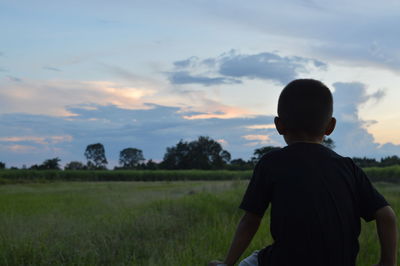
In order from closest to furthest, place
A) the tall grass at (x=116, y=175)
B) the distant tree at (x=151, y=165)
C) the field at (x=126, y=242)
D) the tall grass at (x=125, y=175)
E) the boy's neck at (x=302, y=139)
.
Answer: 1. the boy's neck at (x=302, y=139)
2. the field at (x=126, y=242)
3. the tall grass at (x=125, y=175)
4. the tall grass at (x=116, y=175)
5. the distant tree at (x=151, y=165)

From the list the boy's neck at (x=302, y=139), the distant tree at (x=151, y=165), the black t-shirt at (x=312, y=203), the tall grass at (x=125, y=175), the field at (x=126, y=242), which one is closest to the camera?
the black t-shirt at (x=312, y=203)

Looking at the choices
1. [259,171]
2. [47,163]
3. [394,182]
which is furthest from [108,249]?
[47,163]

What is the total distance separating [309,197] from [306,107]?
15.2 inches

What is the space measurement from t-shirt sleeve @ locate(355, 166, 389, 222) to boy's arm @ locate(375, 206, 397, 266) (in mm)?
23

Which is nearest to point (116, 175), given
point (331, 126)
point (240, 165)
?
point (240, 165)

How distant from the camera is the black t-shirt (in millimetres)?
1748

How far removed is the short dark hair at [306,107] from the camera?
1815 mm

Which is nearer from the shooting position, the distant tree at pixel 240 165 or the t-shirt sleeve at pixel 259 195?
the t-shirt sleeve at pixel 259 195

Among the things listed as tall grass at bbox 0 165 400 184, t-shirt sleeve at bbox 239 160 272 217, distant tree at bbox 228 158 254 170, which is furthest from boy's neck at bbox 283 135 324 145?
distant tree at bbox 228 158 254 170

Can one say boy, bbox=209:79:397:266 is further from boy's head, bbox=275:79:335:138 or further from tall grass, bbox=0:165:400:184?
tall grass, bbox=0:165:400:184

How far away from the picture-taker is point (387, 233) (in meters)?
1.80

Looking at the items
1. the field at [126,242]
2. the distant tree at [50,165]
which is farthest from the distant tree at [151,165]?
the field at [126,242]

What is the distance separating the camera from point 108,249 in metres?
5.06

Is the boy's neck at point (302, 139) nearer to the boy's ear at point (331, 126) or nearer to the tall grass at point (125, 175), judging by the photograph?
the boy's ear at point (331, 126)
